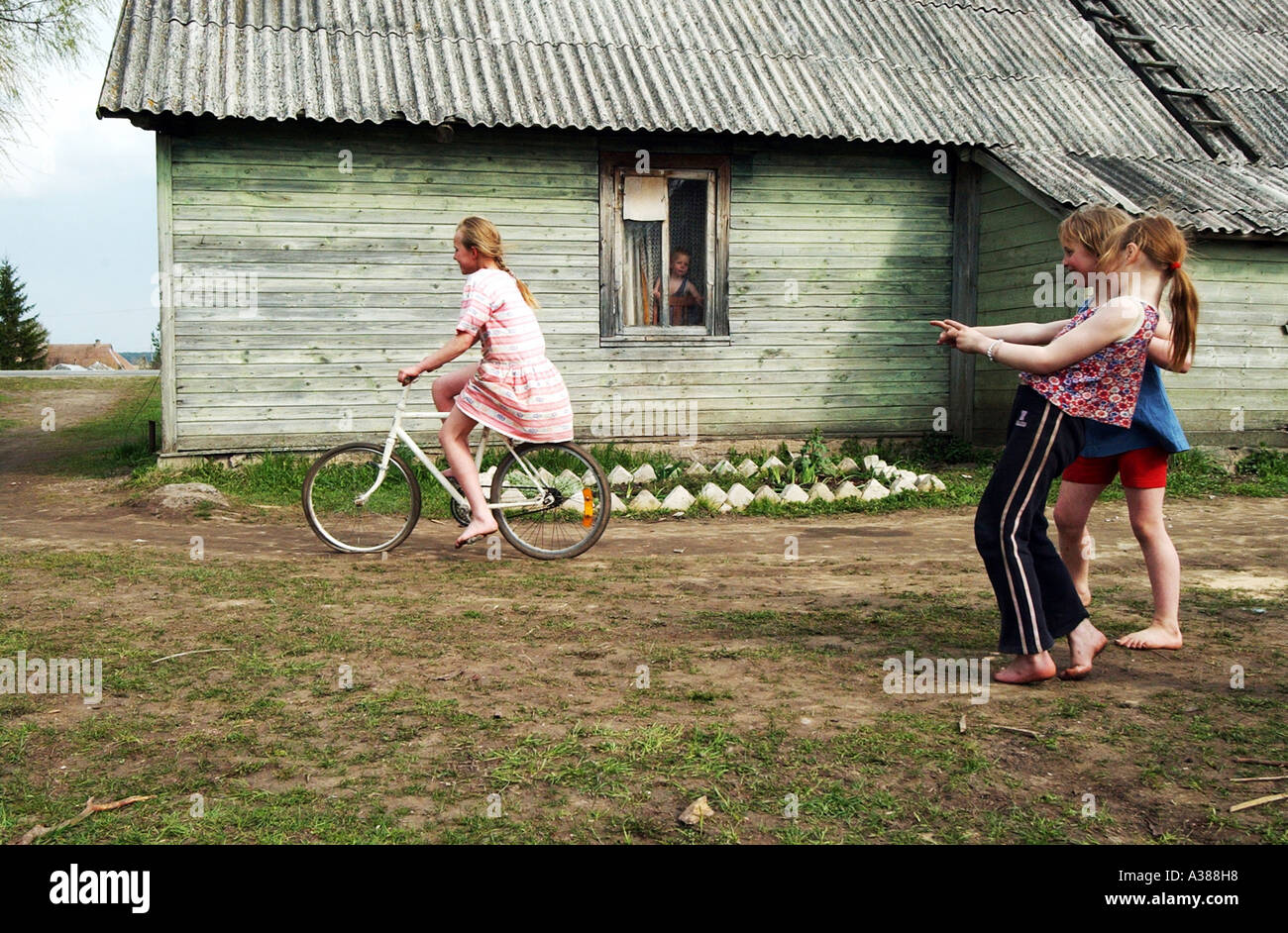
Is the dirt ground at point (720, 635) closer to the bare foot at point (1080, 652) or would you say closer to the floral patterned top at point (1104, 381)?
the bare foot at point (1080, 652)

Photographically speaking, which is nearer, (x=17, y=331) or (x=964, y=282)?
(x=964, y=282)

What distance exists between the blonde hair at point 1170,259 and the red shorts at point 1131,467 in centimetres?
40

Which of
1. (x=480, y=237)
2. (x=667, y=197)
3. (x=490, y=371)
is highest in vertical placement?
(x=667, y=197)

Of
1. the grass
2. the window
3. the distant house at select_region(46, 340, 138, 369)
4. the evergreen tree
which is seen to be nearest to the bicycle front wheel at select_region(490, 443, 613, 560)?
the grass

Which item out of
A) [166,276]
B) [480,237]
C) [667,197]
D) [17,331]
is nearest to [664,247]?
[667,197]

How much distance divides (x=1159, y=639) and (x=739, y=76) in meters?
8.99

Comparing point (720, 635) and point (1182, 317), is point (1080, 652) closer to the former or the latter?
point (1182, 317)

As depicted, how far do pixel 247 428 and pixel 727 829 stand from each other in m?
8.89

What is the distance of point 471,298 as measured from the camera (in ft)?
21.1

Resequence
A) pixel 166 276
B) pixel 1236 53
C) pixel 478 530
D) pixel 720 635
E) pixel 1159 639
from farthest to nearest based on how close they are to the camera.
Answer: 1. pixel 1236 53
2. pixel 166 276
3. pixel 478 530
4. pixel 720 635
5. pixel 1159 639

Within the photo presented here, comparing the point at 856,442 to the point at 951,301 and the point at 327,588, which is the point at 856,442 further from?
the point at 327,588

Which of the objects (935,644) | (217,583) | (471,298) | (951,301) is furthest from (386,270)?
(935,644)

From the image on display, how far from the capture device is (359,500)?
6.94 meters

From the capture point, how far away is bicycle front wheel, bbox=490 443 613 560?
6781 millimetres
